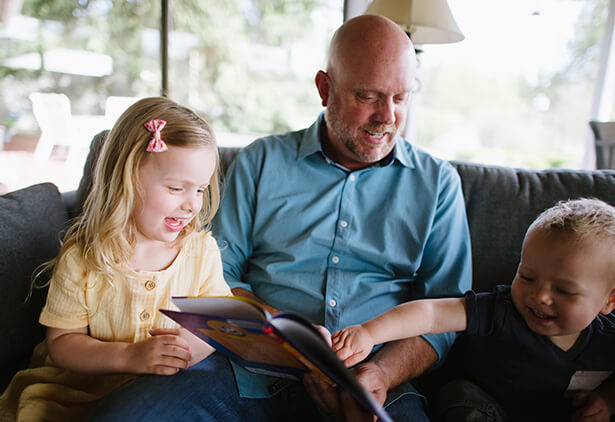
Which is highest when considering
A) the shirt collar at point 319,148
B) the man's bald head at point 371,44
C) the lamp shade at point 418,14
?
the lamp shade at point 418,14

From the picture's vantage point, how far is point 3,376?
3.99ft

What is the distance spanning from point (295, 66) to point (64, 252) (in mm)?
3980

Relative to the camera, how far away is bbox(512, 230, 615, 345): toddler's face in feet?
3.48

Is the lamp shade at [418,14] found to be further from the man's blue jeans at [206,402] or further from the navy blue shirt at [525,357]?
the man's blue jeans at [206,402]

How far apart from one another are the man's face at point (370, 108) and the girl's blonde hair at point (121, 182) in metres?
0.54

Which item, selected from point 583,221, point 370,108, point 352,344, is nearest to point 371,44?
point 370,108

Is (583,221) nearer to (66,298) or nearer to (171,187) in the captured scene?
(171,187)

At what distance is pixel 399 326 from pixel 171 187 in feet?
2.17

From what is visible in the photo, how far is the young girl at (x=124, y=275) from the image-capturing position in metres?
1.02

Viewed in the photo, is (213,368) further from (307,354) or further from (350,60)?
(350,60)

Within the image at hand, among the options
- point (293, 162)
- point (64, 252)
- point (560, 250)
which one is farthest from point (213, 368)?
point (560, 250)

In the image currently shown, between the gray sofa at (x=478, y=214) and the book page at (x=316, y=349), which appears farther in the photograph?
the gray sofa at (x=478, y=214)

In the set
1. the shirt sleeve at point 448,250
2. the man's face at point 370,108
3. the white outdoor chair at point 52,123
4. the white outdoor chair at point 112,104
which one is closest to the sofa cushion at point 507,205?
the shirt sleeve at point 448,250

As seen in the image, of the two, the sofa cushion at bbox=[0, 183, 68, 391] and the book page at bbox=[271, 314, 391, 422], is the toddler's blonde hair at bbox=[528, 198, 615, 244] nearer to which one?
the book page at bbox=[271, 314, 391, 422]
